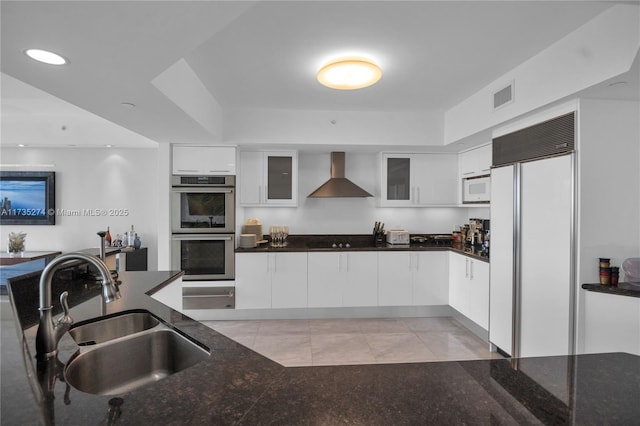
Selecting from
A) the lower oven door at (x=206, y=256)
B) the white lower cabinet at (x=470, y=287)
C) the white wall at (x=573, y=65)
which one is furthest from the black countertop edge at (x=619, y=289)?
the lower oven door at (x=206, y=256)

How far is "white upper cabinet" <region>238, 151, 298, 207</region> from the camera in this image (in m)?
4.17

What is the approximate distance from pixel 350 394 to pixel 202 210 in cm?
343

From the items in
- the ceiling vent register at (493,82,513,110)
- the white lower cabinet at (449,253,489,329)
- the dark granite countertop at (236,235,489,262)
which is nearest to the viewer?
the ceiling vent register at (493,82,513,110)

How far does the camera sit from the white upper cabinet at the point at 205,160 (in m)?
3.89

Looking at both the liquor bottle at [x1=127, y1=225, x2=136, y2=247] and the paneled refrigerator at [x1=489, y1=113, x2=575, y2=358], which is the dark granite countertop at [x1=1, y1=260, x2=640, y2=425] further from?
the liquor bottle at [x1=127, y1=225, x2=136, y2=247]

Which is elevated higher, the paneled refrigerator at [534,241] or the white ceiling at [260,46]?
the white ceiling at [260,46]

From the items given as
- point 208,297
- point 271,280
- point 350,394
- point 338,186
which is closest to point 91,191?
point 208,297

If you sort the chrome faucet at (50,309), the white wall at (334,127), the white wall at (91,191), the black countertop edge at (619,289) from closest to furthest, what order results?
the chrome faucet at (50,309), the black countertop edge at (619,289), the white wall at (334,127), the white wall at (91,191)

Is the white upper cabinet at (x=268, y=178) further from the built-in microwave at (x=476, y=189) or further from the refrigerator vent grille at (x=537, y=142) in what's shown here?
the refrigerator vent grille at (x=537, y=142)

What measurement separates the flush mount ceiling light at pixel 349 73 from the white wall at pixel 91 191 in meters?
3.50

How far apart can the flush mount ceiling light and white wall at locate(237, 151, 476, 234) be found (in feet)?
6.59

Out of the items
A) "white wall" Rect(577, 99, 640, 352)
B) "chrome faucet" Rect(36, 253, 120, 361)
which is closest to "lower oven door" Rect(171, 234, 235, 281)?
"chrome faucet" Rect(36, 253, 120, 361)

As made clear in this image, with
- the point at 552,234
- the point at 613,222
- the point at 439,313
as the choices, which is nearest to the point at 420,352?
the point at 439,313

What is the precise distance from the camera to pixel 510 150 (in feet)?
9.64
